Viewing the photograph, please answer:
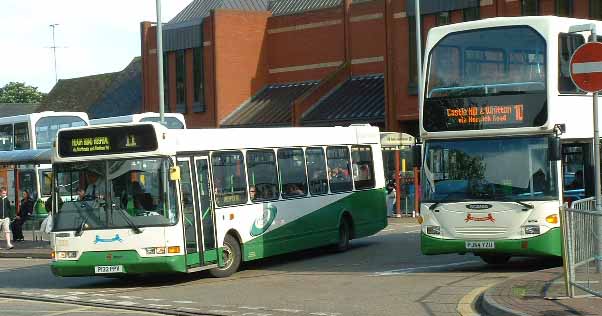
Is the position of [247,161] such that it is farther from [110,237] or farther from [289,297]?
[289,297]

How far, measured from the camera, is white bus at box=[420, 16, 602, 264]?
17531mm

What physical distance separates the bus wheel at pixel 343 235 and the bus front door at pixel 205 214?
5.29 m

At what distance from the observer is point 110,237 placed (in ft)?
59.4

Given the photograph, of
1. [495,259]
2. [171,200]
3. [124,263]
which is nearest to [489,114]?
[495,259]

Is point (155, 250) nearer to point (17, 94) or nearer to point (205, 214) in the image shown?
Answer: point (205, 214)

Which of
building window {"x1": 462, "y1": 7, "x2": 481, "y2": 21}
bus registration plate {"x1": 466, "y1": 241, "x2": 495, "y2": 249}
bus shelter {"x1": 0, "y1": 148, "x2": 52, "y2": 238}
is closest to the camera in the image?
bus registration plate {"x1": 466, "y1": 241, "x2": 495, "y2": 249}

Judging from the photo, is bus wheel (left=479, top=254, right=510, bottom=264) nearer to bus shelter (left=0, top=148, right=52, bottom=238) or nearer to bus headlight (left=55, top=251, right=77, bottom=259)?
bus headlight (left=55, top=251, right=77, bottom=259)

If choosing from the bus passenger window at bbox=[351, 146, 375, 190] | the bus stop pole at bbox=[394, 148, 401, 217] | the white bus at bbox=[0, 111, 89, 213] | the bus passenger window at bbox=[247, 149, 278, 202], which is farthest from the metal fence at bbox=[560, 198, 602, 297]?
the white bus at bbox=[0, 111, 89, 213]

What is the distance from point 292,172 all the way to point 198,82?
104 feet

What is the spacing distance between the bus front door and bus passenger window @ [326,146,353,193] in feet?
15.7

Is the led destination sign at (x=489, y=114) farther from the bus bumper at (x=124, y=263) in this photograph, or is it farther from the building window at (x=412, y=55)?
the building window at (x=412, y=55)

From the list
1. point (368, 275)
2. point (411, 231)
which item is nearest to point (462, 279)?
point (368, 275)

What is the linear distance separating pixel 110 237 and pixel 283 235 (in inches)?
173

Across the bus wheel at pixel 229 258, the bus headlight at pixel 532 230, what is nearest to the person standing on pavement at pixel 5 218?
the bus wheel at pixel 229 258
